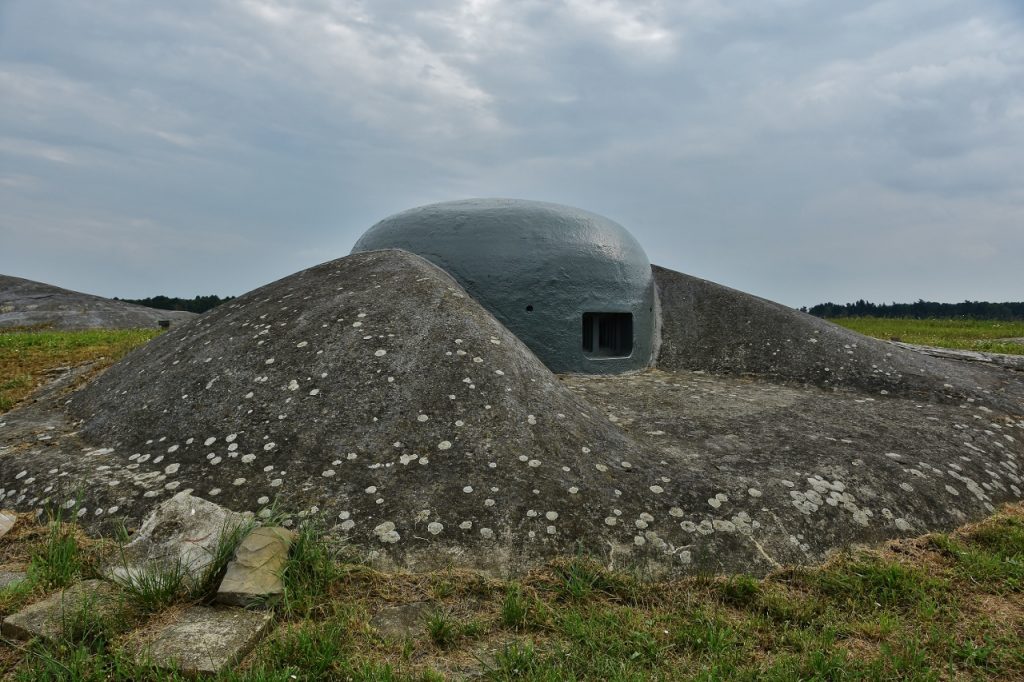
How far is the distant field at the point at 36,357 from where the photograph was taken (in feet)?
33.1

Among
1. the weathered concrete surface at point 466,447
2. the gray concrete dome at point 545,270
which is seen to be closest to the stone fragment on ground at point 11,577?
the weathered concrete surface at point 466,447

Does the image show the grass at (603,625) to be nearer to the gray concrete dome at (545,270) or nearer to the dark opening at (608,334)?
the gray concrete dome at (545,270)

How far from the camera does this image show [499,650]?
359 centimetres

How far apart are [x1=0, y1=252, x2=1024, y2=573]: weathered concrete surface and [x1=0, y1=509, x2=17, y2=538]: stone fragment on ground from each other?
0.30 m

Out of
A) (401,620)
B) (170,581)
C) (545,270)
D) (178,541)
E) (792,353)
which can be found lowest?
(401,620)

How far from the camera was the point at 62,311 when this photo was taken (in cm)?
3017

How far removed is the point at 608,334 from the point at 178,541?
396 inches

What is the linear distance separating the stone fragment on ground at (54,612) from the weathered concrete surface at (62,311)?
28.2 m

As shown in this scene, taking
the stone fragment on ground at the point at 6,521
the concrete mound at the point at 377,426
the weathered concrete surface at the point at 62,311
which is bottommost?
the stone fragment on ground at the point at 6,521

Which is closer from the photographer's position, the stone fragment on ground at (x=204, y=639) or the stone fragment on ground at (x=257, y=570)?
the stone fragment on ground at (x=204, y=639)

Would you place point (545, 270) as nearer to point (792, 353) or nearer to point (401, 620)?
point (792, 353)

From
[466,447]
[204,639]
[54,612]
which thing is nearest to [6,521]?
[54,612]

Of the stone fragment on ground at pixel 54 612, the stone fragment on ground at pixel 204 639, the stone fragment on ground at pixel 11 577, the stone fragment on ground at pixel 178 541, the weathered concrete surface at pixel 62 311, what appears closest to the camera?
the stone fragment on ground at pixel 204 639

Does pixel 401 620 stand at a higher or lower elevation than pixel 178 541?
lower
